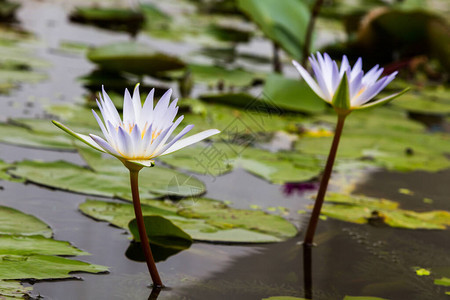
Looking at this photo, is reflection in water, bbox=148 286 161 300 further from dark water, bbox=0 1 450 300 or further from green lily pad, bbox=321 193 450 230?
green lily pad, bbox=321 193 450 230

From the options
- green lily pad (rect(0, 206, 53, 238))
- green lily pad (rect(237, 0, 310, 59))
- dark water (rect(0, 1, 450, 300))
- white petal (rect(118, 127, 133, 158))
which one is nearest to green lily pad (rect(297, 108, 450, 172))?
dark water (rect(0, 1, 450, 300))

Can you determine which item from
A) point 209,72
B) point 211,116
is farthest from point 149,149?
point 209,72

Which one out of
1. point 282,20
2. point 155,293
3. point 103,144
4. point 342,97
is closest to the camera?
point 103,144

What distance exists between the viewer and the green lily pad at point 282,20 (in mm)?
2350

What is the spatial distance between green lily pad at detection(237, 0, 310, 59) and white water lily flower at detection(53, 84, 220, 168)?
151 cm

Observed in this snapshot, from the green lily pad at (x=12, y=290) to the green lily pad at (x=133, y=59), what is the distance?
4.44 feet

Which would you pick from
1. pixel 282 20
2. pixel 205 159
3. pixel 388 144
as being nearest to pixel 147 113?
pixel 205 159

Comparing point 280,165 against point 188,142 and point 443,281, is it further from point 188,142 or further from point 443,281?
point 188,142

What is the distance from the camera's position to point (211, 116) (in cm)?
202

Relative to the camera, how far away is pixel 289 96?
7.29 feet

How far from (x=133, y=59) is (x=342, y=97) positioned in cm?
126

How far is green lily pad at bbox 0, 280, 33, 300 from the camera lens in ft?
2.72

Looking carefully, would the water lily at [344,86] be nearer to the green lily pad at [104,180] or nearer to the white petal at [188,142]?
the white petal at [188,142]

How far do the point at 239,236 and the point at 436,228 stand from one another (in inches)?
18.6
